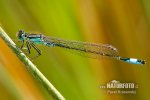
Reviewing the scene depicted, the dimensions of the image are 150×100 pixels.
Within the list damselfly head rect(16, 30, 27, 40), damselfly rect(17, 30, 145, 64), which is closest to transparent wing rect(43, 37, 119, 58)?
damselfly rect(17, 30, 145, 64)

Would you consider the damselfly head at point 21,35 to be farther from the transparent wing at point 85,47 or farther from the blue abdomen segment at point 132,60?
the blue abdomen segment at point 132,60

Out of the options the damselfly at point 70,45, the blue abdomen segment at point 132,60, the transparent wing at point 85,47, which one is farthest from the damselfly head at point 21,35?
the blue abdomen segment at point 132,60

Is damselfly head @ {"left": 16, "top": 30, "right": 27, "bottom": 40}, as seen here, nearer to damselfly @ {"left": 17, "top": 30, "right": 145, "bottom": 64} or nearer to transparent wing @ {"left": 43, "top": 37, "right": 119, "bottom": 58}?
damselfly @ {"left": 17, "top": 30, "right": 145, "bottom": 64}

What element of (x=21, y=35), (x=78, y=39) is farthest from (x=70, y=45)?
(x=21, y=35)

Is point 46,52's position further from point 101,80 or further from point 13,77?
point 101,80

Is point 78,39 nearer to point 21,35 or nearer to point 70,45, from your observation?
point 70,45

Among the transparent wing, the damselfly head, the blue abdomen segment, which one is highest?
the damselfly head
